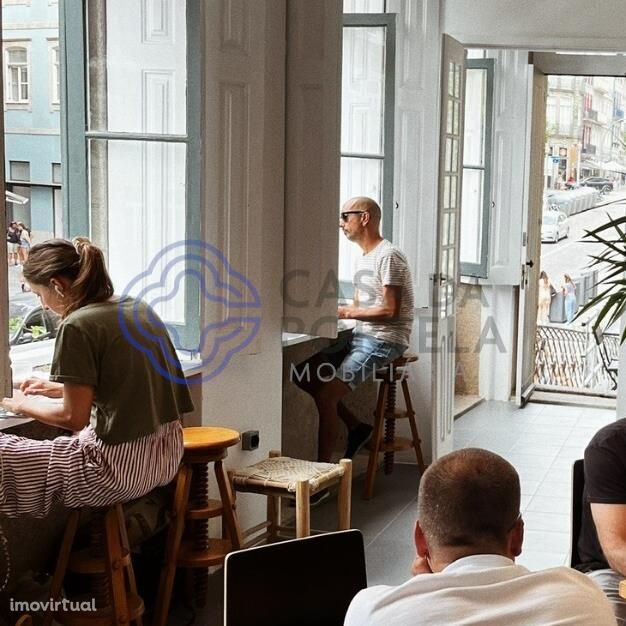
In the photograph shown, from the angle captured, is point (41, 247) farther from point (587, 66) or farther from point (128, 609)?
point (587, 66)

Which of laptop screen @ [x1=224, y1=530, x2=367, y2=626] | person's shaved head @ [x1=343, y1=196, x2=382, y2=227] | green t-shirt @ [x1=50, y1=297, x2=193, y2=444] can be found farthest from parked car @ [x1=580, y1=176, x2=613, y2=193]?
laptop screen @ [x1=224, y1=530, x2=367, y2=626]

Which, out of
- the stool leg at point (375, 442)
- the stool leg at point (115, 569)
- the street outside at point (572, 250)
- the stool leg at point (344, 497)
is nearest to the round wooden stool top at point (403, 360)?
the stool leg at point (375, 442)

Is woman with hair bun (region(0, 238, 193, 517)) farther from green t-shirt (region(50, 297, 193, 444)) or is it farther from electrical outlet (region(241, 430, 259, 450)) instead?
electrical outlet (region(241, 430, 259, 450))

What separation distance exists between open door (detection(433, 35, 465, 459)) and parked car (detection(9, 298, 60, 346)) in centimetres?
266

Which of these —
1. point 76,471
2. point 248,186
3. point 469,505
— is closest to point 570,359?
point 248,186

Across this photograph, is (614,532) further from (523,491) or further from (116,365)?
(523,491)

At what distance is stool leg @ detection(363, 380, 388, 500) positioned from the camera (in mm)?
6430

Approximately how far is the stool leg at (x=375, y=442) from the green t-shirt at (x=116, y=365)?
257 cm

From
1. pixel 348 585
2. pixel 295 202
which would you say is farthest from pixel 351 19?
pixel 348 585

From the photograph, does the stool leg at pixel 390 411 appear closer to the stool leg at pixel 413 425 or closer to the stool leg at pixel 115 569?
the stool leg at pixel 413 425

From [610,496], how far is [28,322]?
2741mm

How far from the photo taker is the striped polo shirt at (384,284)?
20.4ft

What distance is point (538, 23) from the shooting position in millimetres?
6887

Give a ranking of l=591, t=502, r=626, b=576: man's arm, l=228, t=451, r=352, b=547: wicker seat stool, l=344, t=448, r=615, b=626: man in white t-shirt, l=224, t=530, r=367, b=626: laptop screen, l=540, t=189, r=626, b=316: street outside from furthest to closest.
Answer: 1. l=540, t=189, r=626, b=316: street outside
2. l=228, t=451, r=352, b=547: wicker seat stool
3. l=591, t=502, r=626, b=576: man's arm
4. l=224, t=530, r=367, b=626: laptop screen
5. l=344, t=448, r=615, b=626: man in white t-shirt
